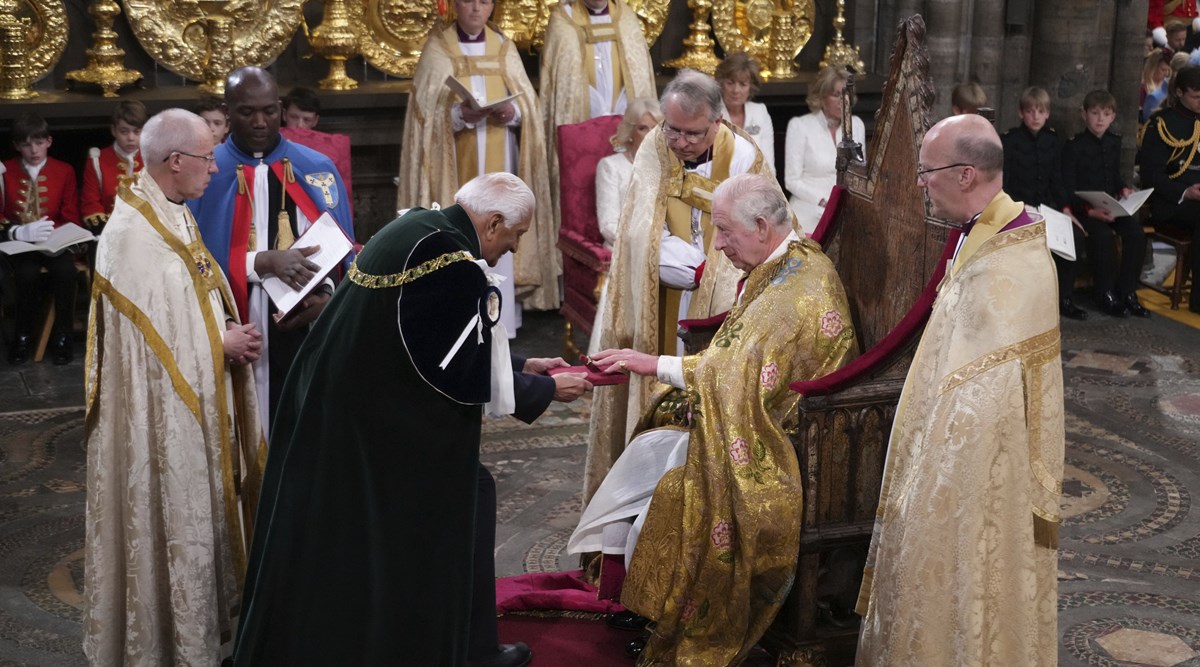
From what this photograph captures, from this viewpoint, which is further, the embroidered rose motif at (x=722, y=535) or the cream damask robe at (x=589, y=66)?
the cream damask robe at (x=589, y=66)

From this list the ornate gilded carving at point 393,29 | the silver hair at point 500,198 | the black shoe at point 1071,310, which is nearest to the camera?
the silver hair at point 500,198

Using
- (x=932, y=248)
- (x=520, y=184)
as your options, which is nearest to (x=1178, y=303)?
(x=932, y=248)

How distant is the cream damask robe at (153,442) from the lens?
430 centimetres

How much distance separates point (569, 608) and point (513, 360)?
0.96 m

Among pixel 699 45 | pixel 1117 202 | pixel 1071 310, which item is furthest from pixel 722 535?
pixel 699 45

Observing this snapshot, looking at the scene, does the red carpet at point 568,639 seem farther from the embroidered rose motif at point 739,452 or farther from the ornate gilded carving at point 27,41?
the ornate gilded carving at point 27,41

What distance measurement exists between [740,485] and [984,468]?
0.80 m

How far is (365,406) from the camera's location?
12.7 feet

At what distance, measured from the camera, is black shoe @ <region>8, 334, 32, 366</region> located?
8047 mm

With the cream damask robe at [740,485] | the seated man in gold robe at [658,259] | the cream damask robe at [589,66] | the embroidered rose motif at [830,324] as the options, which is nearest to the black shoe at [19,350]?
the cream damask robe at [589,66]

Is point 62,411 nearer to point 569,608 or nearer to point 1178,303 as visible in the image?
point 569,608

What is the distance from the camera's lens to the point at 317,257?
16.4ft

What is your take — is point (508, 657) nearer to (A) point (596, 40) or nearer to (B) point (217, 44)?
(A) point (596, 40)

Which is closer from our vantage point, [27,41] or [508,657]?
[508,657]
